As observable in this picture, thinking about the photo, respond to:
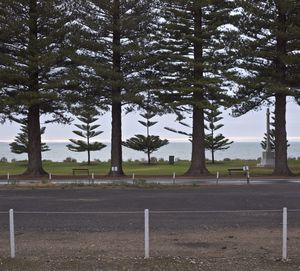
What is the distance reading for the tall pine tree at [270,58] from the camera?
3766 centimetres

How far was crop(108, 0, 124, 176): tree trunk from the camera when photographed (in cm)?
3769

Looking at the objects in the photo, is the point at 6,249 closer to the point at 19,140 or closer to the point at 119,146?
the point at 119,146

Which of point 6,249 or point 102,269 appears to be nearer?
point 102,269

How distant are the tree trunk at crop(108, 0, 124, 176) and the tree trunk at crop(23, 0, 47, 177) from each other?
507 cm

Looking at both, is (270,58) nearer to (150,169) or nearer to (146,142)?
(150,169)

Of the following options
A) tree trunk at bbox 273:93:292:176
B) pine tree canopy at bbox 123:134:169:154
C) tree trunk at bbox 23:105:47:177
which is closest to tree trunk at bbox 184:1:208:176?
tree trunk at bbox 273:93:292:176

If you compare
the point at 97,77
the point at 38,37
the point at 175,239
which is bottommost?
the point at 175,239

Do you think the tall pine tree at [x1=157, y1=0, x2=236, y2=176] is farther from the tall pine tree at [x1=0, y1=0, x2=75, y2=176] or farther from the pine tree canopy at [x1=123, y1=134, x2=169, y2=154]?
the pine tree canopy at [x1=123, y1=134, x2=169, y2=154]

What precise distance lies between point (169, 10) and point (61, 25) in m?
7.53

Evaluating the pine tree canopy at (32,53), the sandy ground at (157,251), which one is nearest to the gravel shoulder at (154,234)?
the sandy ground at (157,251)

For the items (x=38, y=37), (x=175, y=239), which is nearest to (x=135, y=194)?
(x=175, y=239)

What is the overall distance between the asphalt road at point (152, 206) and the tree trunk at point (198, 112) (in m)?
12.0

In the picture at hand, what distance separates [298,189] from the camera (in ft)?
84.2

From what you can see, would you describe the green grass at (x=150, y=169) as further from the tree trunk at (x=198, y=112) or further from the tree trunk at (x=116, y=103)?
the tree trunk at (x=116, y=103)
